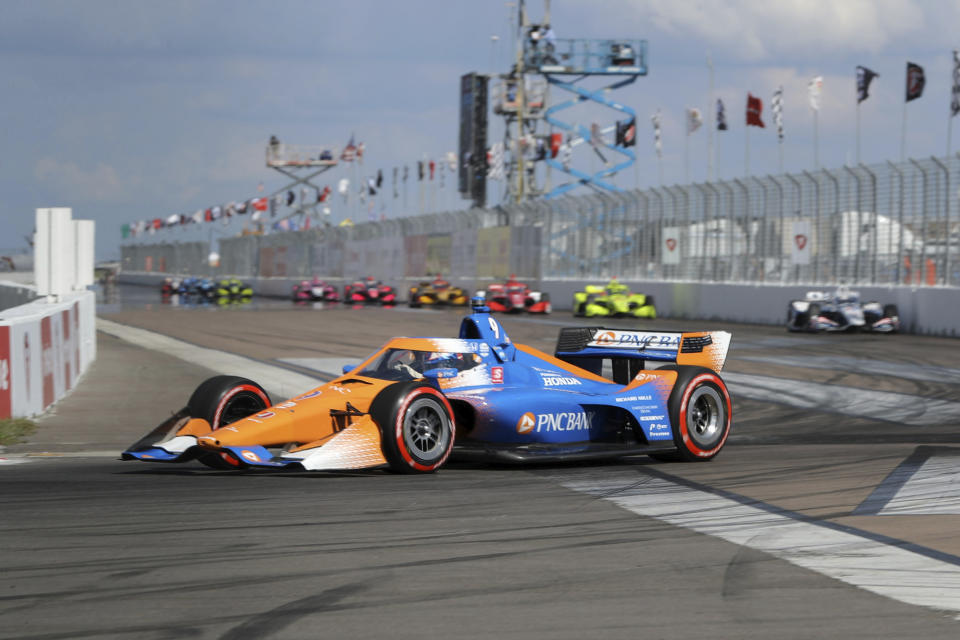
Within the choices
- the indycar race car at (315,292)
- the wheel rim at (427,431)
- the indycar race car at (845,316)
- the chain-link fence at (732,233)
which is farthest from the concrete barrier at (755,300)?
the wheel rim at (427,431)

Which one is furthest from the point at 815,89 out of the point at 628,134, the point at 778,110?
the point at 628,134

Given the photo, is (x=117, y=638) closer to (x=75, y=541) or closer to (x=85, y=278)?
(x=75, y=541)

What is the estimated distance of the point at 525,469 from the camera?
9.70 meters

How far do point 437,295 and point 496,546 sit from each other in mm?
46396

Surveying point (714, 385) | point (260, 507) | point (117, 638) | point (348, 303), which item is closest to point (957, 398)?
point (714, 385)

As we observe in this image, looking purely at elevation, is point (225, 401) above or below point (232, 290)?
above

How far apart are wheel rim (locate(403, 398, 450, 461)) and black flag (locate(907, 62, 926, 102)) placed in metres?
29.9

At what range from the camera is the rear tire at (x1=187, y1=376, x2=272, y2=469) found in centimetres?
970

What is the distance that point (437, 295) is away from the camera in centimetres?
5288

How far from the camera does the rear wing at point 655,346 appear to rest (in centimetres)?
1113

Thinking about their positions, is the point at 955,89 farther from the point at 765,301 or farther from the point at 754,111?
the point at 754,111

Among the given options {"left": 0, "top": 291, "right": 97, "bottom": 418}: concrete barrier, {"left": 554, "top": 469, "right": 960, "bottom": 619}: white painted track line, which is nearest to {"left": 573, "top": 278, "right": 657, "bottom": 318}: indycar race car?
{"left": 0, "top": 291, "right": 97, "bottom": 418}: concrete barrier

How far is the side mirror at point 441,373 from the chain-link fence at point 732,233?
69.7 ft

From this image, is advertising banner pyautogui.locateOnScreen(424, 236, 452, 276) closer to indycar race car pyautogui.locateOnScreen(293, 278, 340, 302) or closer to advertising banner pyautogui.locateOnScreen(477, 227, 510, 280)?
advertising banner pyautogui.locateOnScreen(477, 227, 510, 280)
